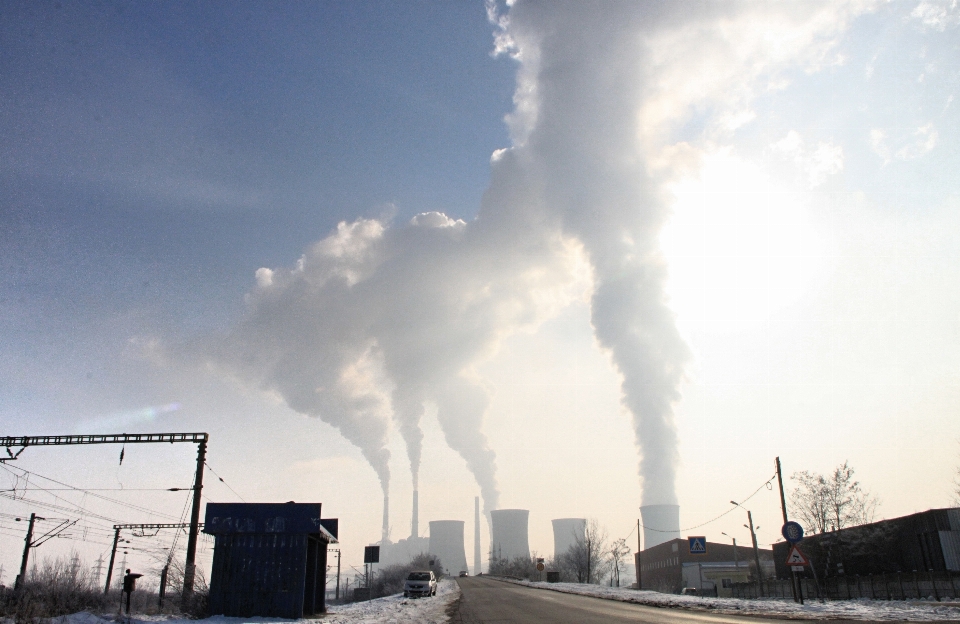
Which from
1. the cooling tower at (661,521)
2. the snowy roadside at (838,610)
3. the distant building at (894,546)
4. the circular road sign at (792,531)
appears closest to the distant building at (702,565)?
the cooling tower at (661,521)

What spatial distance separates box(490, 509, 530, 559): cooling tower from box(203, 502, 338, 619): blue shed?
12777cm

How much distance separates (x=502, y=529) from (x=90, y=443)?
120m

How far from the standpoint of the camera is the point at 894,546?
43.4 m

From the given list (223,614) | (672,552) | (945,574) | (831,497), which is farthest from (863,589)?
(672,552)

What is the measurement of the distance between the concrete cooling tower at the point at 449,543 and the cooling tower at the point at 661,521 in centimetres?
7634

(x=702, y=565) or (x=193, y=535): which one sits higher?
(x=193, y=535)

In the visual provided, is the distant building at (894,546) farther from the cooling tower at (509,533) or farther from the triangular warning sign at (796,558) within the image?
the cooling tower at (509,533)

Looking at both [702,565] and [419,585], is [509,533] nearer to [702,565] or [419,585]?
[702,565]

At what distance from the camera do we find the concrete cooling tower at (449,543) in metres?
160

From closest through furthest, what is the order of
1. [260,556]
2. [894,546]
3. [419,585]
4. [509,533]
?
[260,556], [419,585], [894,546], [509,533]

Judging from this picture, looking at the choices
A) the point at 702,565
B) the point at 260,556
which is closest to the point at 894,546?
the point at 260,556

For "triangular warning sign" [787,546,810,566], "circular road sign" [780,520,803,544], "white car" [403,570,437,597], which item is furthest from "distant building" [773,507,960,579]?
"white car" [403,570,437,597]

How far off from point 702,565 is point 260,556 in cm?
8009

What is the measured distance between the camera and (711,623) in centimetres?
1633
